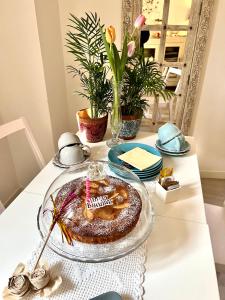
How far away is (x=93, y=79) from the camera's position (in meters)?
1.21

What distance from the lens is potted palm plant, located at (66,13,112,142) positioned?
3.91 feet

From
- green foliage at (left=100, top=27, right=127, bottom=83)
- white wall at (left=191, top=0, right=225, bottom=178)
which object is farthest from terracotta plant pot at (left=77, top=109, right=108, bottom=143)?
white wall at (left=191, top=0, right=225, bottom=178)

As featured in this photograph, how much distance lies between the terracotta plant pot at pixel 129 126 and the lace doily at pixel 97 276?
0.76m

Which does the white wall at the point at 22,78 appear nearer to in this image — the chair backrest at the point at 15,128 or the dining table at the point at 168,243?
the chair backrest at the point at 15,128

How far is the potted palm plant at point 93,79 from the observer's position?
1.19 metres

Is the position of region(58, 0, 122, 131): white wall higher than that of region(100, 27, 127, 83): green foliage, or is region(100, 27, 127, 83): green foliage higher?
region(58, 0, 122, 131): white wall

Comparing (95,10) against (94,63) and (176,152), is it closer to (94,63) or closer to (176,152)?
(94,63)

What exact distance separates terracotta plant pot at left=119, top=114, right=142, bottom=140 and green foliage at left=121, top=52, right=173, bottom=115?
1.6 inches

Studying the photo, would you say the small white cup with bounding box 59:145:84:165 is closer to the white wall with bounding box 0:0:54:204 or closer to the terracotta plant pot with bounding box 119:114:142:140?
the terracotta plant pot with bounding box 119:114:142:140

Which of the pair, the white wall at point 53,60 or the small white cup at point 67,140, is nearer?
the small white cup at point 67,140

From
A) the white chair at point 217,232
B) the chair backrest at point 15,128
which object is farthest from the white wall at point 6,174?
the white chair at point 217,232

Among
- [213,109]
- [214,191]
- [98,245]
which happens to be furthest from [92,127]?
[214,191]

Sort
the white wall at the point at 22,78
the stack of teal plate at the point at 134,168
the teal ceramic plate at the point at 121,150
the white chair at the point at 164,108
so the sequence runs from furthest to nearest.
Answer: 1. the white chair at the point at 164,108
2. the white wall at the point at 22,78
3. the teal ceramic plate at the point at 121,150
4. the stack of teal plate at the point at 134,168

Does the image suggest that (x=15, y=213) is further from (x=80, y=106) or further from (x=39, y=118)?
(x=80, y=106)
